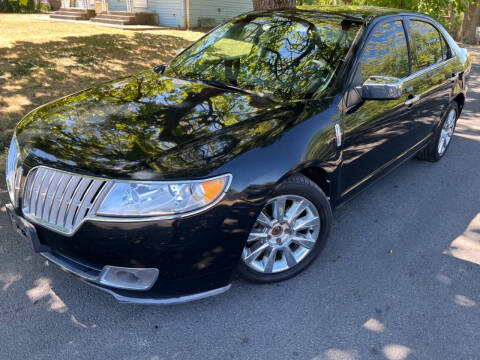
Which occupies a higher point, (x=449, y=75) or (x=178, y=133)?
(x=449, y=75)

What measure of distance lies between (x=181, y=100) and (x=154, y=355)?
1760mm

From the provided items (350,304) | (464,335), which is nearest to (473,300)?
(464,335)

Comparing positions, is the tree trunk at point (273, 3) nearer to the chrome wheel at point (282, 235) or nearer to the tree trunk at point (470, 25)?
the chrome wheel at point (282, 235)

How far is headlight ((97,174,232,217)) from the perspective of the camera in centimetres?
219

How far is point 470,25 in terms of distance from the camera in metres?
16.4

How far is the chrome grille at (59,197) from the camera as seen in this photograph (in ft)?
7.34

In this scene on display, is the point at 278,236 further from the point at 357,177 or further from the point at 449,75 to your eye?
the point at 449,75

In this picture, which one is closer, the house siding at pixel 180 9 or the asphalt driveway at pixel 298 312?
the asphalt driveway at pixel 298 312

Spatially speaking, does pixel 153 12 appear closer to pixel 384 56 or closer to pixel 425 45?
pixel 425 45

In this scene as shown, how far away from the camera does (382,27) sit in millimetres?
3527

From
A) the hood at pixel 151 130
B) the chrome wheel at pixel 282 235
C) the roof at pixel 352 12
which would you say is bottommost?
the chrome wheel at pixel 282 235

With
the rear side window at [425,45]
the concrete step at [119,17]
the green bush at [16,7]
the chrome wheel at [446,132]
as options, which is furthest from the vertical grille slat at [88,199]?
the green bush at [16,7]

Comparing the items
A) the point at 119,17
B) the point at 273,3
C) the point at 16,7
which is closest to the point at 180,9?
the point at 119,17

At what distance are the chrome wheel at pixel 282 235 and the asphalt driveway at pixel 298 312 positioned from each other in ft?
0.61
